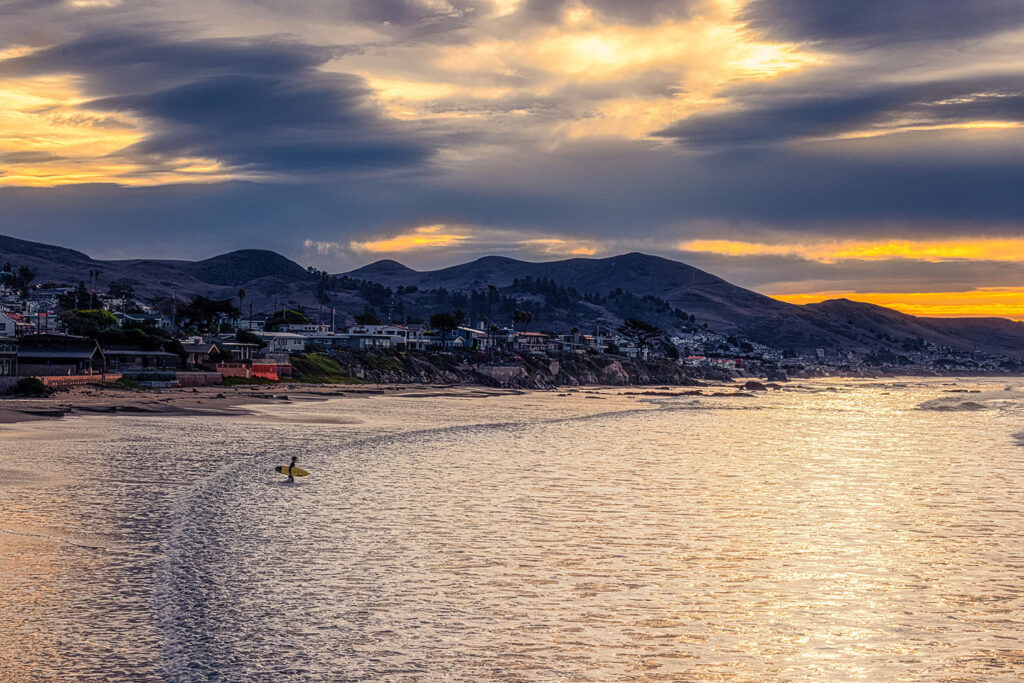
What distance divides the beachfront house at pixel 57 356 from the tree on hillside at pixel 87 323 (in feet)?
49.5

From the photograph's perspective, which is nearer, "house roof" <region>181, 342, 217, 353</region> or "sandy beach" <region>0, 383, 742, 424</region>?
"sandy beach" <region>0, 383, 742, 424</region>

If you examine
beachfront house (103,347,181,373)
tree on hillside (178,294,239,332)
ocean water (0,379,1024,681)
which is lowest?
ocean water (0,379,1024,681)

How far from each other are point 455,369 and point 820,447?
445ft

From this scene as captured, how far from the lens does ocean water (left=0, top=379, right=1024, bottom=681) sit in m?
15.1

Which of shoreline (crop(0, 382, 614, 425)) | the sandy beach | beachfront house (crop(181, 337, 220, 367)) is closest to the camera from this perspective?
shoreline (crop(0, 382, 614, 425))

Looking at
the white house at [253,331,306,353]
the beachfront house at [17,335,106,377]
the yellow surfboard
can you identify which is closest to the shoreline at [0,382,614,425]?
the beachfront house at [17,335,106,377]

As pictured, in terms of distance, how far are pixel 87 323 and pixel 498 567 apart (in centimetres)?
11628

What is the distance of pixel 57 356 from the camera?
94.3 meters

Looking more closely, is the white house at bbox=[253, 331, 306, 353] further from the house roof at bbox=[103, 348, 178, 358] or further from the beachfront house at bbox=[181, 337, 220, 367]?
the house roof at bbox=[103, 348, 178, 358]

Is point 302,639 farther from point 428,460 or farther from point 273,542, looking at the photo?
point 428,460

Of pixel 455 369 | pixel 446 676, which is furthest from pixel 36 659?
pixel 455 369

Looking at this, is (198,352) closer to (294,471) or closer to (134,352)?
(134,352)

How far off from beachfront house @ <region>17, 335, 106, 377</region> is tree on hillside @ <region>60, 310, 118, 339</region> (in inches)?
594

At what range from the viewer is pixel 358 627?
55.2ft
